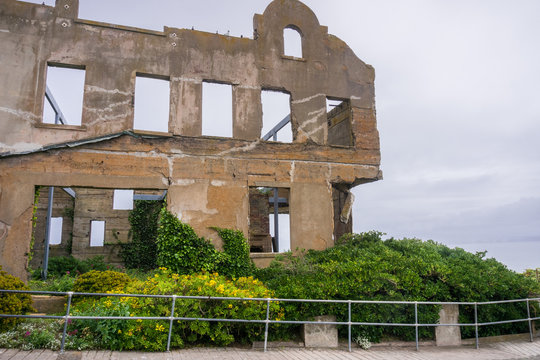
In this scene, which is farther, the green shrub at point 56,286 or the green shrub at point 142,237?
the green shrub at point 142,237

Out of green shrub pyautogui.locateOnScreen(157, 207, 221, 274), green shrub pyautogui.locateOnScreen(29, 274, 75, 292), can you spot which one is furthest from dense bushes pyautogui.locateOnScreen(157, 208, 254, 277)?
green shrub pyautogui.locateOnScreen(29, 274, 75, 292)

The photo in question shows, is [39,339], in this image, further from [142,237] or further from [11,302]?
[142,237]

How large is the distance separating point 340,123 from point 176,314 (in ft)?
38.4

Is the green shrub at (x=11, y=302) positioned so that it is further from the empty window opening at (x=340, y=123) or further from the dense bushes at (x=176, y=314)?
the empty window opening at (x=340, y=123)

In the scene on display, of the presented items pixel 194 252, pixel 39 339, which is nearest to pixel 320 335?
pixel 194 252

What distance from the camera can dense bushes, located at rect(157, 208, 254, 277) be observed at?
12266 mm

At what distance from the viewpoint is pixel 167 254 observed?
12203 millimetres

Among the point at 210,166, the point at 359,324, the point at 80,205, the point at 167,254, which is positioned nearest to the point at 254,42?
the point at 210,166

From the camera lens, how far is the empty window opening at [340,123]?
53.0ft

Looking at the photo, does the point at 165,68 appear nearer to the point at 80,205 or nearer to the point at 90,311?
the point at 90,311

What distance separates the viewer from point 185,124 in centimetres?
1345

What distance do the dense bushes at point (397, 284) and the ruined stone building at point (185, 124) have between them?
304cm

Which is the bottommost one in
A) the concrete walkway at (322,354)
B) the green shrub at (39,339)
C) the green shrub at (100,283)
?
the concrete walkway at (322,354)

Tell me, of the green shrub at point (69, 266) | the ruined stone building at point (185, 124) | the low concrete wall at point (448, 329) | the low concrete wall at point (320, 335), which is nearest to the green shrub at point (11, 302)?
the ruined stone building at point (185, 124)
